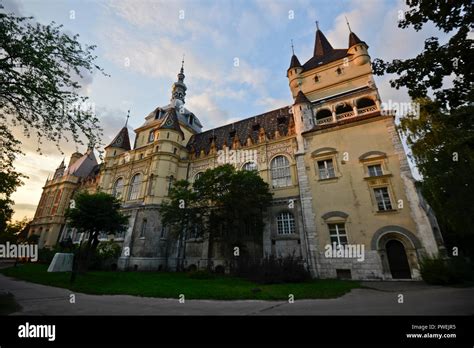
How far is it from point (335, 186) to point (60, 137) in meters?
17.4

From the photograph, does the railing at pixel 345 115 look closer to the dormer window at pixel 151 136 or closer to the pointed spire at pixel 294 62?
the pointed spire at pixel 294 62

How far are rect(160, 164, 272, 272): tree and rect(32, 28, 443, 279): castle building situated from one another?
2.09 m

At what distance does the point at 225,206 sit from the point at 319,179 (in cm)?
823

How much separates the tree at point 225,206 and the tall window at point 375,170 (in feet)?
26.3

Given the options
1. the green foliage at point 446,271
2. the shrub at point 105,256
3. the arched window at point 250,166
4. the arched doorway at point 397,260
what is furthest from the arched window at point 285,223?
the shrub at point 105,256

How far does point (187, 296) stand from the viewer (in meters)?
7.66

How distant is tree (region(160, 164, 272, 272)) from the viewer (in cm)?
1661

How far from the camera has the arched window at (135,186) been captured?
26.4 metres

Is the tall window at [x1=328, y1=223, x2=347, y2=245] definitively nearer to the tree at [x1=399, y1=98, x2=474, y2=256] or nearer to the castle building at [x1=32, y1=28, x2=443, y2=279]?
the castle building at [x1=32, y1=28, x2=443, y2=279]

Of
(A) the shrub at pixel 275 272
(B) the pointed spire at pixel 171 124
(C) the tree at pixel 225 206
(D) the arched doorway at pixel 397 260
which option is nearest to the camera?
(A) the shrub at pixel 275 272

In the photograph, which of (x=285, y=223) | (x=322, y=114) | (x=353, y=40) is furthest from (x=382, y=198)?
(x=353, y=40)

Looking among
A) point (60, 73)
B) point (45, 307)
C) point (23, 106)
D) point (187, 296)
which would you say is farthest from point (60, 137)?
point (187, 296)

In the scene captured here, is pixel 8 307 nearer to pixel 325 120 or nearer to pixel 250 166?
pixel 250 166
